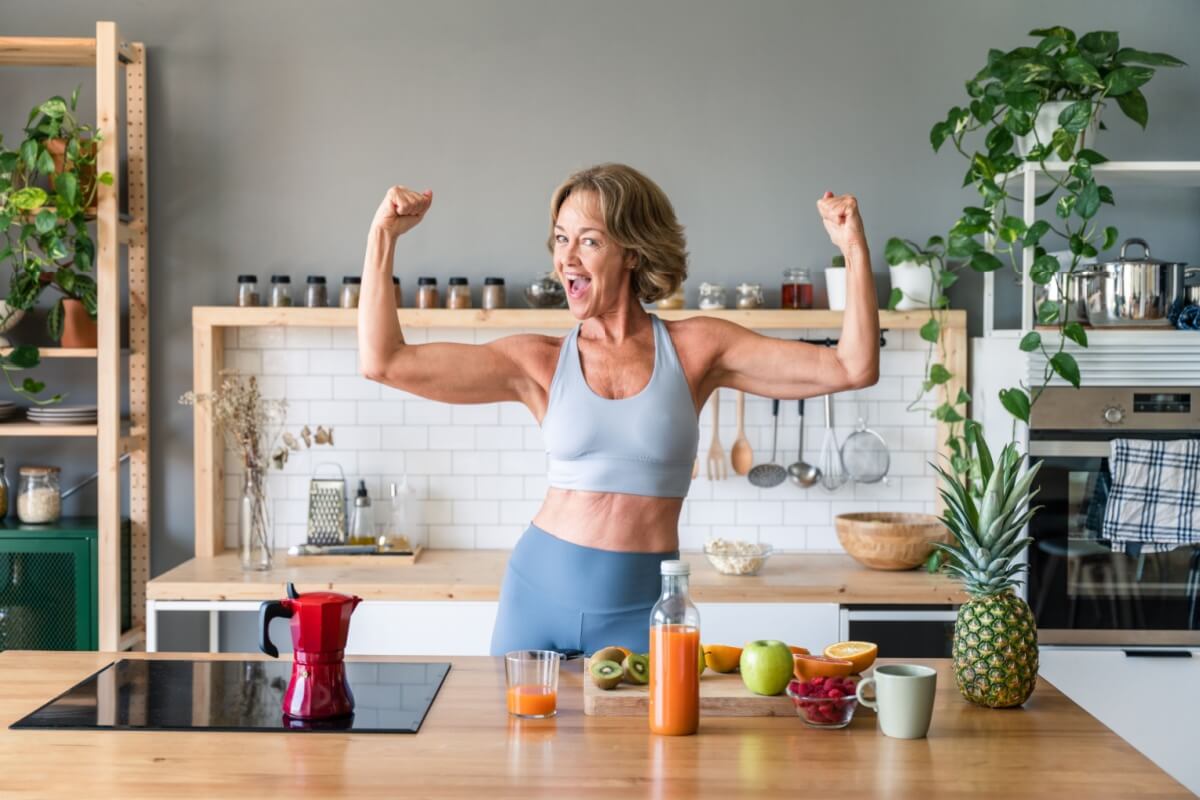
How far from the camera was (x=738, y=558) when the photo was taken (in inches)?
155

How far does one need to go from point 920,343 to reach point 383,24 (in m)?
2.27

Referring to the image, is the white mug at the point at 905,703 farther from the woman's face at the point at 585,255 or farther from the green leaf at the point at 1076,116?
the green leaf at the point at 1076,116

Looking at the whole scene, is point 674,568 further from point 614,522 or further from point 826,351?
point 826,351

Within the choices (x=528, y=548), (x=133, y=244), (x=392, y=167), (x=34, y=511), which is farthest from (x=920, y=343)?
(x=34, y=511)

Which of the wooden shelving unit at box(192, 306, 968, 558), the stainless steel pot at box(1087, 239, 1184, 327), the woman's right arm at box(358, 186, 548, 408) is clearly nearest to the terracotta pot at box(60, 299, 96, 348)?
the wooden shelving unit at box(192, 306, 968, 558)

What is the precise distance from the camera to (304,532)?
4.50 meters

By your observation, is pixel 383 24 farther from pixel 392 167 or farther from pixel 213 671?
pixel 213 671

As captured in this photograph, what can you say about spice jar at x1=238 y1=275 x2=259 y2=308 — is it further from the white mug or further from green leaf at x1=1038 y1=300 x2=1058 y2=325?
the white mug

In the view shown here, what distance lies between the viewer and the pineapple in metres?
2.08

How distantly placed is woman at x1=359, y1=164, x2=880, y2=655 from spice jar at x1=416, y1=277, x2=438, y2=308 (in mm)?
1635

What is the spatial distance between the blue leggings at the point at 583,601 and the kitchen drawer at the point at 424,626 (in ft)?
4.22

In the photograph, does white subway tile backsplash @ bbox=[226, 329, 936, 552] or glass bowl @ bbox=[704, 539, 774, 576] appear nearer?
glass bowl @ bbox=[704, 539, 774, 576]

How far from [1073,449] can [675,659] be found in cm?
239

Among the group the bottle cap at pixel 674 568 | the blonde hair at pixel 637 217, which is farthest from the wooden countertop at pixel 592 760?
the blonde hair at pixel 637 217
